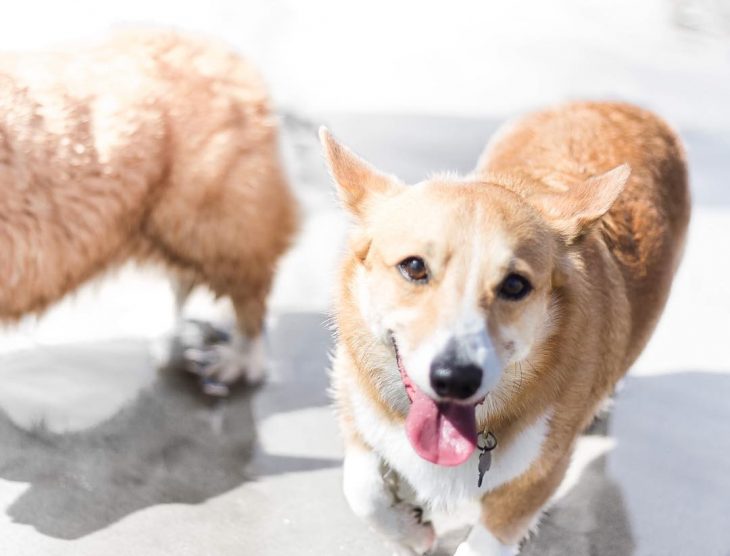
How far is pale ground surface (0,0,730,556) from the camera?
2621mm

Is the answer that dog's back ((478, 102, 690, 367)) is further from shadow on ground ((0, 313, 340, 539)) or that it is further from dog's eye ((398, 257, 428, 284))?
shadow on ground ((0, 313, 340, 539))

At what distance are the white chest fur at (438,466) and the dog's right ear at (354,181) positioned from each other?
0.44 metres

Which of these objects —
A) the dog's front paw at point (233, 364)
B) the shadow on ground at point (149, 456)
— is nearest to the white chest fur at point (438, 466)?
the shadow on ground at point (149, 456)

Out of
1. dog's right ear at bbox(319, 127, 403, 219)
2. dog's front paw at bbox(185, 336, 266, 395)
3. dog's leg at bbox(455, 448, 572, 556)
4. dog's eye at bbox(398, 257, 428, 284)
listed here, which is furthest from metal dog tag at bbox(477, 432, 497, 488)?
dog's front paw at bbox(185, 336, 266, 395)

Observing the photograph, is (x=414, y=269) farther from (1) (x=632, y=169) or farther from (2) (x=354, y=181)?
(1) (x=632, y=169)

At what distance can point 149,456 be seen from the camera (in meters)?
2.88

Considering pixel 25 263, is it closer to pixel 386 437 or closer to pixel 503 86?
pixel 386 437

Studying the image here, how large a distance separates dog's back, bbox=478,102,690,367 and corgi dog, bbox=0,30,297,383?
33.2 inches

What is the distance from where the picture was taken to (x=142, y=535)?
257 centimetres

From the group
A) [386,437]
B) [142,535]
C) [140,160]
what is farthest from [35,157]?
[386,437]

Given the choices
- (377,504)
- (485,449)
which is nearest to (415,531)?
(377,504)

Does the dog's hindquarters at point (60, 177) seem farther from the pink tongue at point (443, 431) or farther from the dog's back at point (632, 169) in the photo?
the pink tongue at point (443, 431)

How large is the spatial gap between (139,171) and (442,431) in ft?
4.90

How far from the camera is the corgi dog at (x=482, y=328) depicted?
1874mm
